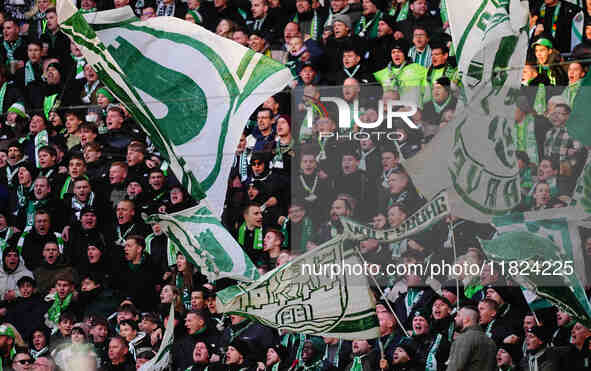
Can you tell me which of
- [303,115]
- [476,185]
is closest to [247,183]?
[303,115]

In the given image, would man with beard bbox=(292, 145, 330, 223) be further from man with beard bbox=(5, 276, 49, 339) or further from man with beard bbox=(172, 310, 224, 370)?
man with beard bbox=(5, 276, 49, 339)

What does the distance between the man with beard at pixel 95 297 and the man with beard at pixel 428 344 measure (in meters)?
2.03

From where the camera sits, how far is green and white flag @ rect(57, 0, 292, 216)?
18.5 ft

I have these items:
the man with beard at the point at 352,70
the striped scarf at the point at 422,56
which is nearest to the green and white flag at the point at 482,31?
the striped scarf at the point at 422,56

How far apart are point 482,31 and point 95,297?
308cm

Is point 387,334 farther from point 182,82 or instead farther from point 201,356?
point 182,82

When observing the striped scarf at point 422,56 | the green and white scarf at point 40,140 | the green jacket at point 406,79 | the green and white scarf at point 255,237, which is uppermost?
the striped scarf at point 422,56

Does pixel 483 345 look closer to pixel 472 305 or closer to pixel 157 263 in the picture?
pixel 472 305

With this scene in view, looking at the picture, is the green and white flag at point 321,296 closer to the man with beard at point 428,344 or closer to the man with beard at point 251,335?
the man with beard at point 251,335

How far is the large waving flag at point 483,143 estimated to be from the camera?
547cm

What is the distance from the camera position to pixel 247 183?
5.97 meters

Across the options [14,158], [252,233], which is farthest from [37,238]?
[252,233]

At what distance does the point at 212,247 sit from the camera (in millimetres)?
5840

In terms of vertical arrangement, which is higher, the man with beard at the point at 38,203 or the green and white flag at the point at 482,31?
the green and white flag at the point at 482,31
